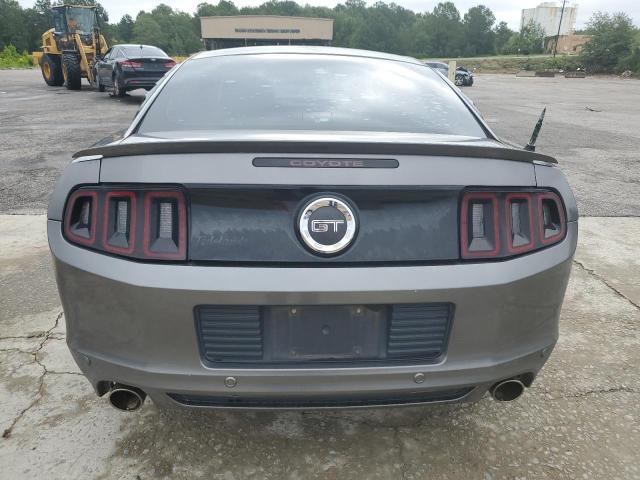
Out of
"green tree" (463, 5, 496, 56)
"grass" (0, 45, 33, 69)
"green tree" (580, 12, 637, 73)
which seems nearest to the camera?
"grass" (0, 45, 33, 69)

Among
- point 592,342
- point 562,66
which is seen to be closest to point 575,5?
point 562,66

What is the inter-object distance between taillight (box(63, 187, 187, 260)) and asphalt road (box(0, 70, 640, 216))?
398 cm

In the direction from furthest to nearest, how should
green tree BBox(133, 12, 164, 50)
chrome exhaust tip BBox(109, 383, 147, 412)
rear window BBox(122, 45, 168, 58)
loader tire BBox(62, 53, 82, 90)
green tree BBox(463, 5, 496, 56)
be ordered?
1. green tree BBox(463, 5, 496, 56)
2. green tree BBox(133, 12, 164, 50)
3. loader tire BBox(62, 53, 82, 90)
4. rear window BBox(122, 45, 168, 58)
5. chrome exhaust tip BBox(109, 383, 147, 412)

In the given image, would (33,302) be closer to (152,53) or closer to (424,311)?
(424,311)

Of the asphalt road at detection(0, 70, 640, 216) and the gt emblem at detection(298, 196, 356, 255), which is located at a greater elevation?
the gt emblem at detection(298, 196, 356, 255)

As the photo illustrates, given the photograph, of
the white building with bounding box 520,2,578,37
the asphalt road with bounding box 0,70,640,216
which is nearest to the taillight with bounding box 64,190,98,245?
the asphalt road with bounding box 0,70,640,216

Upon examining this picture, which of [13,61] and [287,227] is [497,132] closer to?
[287,227]

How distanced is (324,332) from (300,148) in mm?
549

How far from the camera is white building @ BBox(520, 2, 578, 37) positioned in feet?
447

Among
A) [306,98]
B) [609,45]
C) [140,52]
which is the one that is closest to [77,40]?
[140,52]

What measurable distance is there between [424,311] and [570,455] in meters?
0.99

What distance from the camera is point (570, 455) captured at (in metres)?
2.01

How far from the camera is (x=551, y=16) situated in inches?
5404

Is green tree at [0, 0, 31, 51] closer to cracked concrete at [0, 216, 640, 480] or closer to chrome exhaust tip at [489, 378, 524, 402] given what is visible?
cracked concrete at [0, 216, 640, 480]
